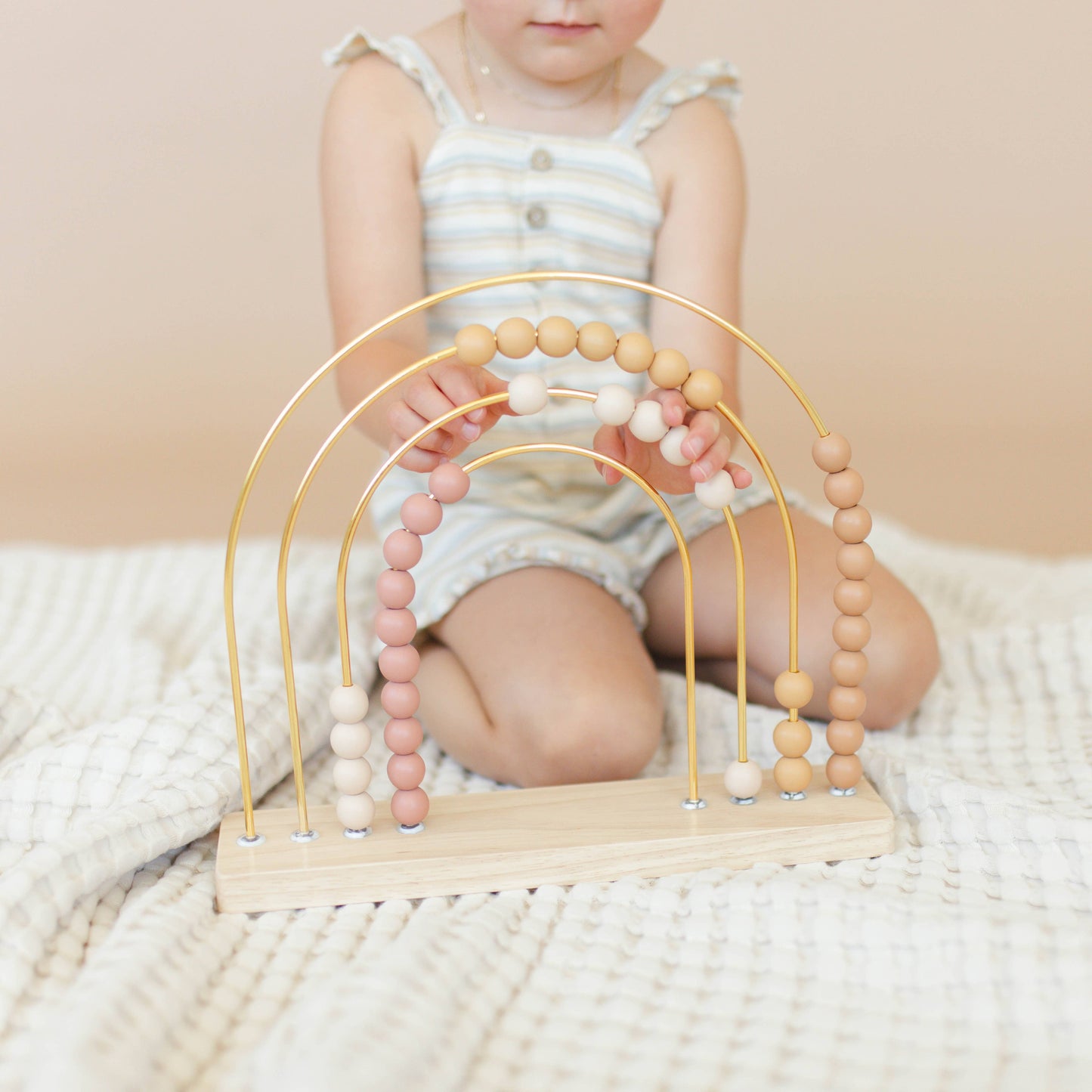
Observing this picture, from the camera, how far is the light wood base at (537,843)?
88 cm

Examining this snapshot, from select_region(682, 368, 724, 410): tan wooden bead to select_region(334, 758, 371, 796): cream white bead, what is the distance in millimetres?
298

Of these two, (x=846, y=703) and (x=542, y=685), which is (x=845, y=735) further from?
(x=542, y=685)

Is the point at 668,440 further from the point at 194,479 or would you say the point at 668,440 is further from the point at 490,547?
the point at 194,479

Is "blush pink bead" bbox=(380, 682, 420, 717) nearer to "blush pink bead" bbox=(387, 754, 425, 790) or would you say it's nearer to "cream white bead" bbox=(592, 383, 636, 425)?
"blush pink bead" bbox=(387, 754, 425, 790)

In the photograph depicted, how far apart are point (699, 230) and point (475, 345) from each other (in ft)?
1.55

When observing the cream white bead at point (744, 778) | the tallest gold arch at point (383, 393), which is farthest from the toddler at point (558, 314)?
the tallest gold arch at point (383, 393)

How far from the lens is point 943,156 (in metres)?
2.31

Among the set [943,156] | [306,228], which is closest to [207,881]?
[306,228]

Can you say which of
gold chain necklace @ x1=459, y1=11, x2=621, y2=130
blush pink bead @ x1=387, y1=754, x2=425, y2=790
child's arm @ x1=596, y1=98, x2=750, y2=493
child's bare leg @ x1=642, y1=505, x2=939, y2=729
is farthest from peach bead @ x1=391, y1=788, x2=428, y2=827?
gold chain necklace @ x1=459, y1=11, x2=621, y2=130

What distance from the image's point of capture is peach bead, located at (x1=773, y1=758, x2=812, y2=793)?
95 cm

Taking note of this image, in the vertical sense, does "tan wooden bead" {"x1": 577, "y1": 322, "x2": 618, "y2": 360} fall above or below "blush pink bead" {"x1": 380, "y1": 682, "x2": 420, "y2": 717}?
above

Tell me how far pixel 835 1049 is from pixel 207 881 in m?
0.40

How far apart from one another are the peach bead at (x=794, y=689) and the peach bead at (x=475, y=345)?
30 centimetres

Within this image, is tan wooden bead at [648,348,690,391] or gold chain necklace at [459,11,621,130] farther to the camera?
Result: gold chain necklace at [459,11,621,130]
